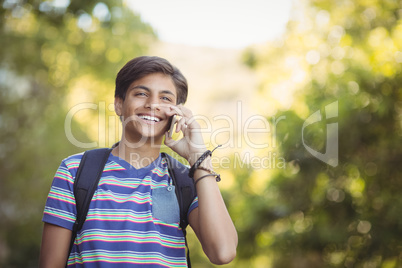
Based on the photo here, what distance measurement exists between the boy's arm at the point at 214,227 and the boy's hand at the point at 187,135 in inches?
8.4

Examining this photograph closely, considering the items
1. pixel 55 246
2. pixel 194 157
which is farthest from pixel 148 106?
pixel 55 246

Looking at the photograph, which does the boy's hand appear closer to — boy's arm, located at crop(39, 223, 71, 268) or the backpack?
the backpack

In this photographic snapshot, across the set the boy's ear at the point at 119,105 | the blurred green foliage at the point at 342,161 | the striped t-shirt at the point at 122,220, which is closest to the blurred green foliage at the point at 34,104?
the blurred green foliage at the point at 342,161

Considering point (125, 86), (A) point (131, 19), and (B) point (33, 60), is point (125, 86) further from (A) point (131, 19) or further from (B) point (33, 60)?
(A) point (131, 19)

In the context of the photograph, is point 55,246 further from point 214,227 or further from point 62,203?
point 214,227

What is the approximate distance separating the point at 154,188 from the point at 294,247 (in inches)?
209

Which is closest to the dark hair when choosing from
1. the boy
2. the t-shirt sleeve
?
the boy

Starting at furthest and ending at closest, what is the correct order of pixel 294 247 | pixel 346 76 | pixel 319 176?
pixel 294 247 → pixel 319 176 → pixel 346 76

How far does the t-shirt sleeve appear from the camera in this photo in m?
1.70

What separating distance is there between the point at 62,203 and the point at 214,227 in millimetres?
583

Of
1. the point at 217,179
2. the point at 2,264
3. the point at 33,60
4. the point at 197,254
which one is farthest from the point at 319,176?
the point at 197,254

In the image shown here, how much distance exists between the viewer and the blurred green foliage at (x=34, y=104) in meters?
12.5

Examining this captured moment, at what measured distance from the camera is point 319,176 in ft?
20.5

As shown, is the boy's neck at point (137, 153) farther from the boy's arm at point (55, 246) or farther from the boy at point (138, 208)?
the boy's arm at point (55, 246)
